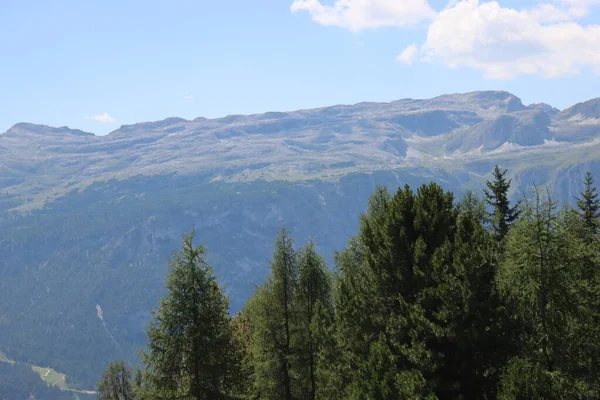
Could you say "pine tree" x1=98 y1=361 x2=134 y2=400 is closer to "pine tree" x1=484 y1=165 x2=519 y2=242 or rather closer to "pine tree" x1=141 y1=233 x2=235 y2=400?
"pine tree" x1=141 y1=233 x2=235 y2=400

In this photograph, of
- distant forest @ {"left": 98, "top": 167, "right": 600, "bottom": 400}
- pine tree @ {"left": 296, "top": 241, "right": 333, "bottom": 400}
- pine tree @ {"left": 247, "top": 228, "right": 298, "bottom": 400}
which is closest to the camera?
distant forest @ {"left": 98, "top": 167, "right": 600, "bottom": 400}

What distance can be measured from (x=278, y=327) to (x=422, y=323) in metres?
14.2

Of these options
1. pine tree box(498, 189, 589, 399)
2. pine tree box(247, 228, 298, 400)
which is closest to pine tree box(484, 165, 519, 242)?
pine tree box(247, 228, 298, 400)

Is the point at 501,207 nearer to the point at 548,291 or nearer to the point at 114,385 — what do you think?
the point at 548,291

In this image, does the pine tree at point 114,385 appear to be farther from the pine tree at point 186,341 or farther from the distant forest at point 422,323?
the pine tree at point 186,341

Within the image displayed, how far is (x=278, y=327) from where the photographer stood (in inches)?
1455

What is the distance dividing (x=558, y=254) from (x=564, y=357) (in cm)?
450

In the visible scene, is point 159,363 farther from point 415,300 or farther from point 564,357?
point 564,357

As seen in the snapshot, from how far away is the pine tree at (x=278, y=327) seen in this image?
3656 centimetres

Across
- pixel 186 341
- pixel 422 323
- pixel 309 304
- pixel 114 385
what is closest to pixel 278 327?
pixel 309 304

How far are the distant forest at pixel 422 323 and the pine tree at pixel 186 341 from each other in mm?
73

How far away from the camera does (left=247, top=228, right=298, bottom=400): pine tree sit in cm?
3656

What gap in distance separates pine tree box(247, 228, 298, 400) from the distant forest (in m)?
0.10

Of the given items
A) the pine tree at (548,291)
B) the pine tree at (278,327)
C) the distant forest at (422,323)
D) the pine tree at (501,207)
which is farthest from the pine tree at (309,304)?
the pine tree at (501,207)
